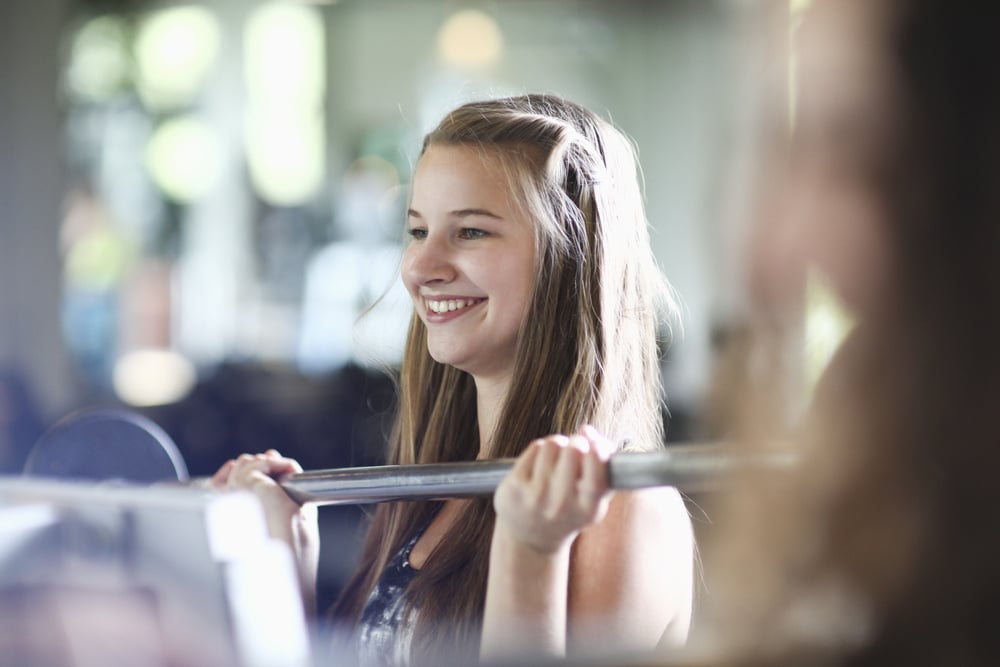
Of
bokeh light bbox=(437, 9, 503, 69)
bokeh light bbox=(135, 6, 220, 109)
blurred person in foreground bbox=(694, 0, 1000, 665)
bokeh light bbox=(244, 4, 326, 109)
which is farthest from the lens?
bokeh light bbox=(244, 4, 326, 109)

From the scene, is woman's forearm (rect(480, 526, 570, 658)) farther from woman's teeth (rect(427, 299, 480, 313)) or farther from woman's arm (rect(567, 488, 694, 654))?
woman's teeth (rect(427, 299, 480, 313))

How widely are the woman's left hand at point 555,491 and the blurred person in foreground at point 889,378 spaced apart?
9cm

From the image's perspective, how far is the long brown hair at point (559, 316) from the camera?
49cm

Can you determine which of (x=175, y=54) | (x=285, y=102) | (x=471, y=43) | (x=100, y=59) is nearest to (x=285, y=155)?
(x=285, y=102)

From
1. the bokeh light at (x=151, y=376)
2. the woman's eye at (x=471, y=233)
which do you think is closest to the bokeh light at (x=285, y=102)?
the bokeh light at (x=151, y=376)

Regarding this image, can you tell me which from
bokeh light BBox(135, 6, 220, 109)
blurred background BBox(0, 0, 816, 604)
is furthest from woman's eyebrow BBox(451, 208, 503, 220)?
bokeh light BBox(135, 6, 220, 109)

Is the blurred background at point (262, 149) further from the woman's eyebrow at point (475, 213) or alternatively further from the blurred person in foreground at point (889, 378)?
the blurred person in foreground at point (889, 378)

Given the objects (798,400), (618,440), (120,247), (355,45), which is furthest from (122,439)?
(355,45)

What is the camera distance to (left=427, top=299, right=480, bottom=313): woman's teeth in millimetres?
494

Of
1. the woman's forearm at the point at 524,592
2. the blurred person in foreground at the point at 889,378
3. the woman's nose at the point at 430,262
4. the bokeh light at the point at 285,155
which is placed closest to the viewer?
the blurred person in foreground at the point at 889,378

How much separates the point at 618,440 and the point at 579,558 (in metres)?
0.07

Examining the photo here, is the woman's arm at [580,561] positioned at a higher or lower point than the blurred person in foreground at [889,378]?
lower

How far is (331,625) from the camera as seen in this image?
1.49 feet

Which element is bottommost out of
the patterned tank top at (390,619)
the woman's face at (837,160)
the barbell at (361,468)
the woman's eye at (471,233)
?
the patterned tank top at (390,619)
